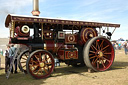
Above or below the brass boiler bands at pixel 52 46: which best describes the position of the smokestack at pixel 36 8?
above

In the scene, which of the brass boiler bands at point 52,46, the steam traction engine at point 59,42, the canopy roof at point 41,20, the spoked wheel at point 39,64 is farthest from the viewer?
the brass boiler bands at point 52,46

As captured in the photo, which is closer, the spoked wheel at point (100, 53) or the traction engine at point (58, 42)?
the traction engine at point (58, 42)

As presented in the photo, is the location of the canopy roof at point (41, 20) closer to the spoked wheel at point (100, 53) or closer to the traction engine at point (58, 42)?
the traction engine at point (58, 42)

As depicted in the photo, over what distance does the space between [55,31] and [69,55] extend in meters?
1.35

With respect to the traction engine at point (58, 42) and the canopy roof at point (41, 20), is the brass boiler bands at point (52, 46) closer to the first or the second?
the traction engine at point (58, 42)

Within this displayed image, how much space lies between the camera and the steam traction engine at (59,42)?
5996 millimetres

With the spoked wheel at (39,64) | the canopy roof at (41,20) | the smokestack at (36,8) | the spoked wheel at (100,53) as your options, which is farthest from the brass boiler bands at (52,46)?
the smokestack at (36,8)

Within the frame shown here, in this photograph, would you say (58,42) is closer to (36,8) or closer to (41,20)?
(41,20)

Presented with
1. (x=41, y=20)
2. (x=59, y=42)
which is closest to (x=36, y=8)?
(x=59, y=42)

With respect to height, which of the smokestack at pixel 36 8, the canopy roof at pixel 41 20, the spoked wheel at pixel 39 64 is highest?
the smokestack at pixel 36 8

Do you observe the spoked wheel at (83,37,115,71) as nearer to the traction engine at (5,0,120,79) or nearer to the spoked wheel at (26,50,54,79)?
the traction engine at (5,0,120,79)

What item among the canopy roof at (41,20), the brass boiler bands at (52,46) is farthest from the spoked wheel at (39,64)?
the canopy roof at (41,20)

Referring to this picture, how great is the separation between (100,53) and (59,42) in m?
2.06

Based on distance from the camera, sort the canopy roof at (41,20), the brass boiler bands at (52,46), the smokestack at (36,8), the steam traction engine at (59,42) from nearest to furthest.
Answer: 1. the canopy roof at (41,20)
2. the steam traction engine at (59,42)
3. the brass boiler bands at (52,46)
4. the smokestack at (36,8)
